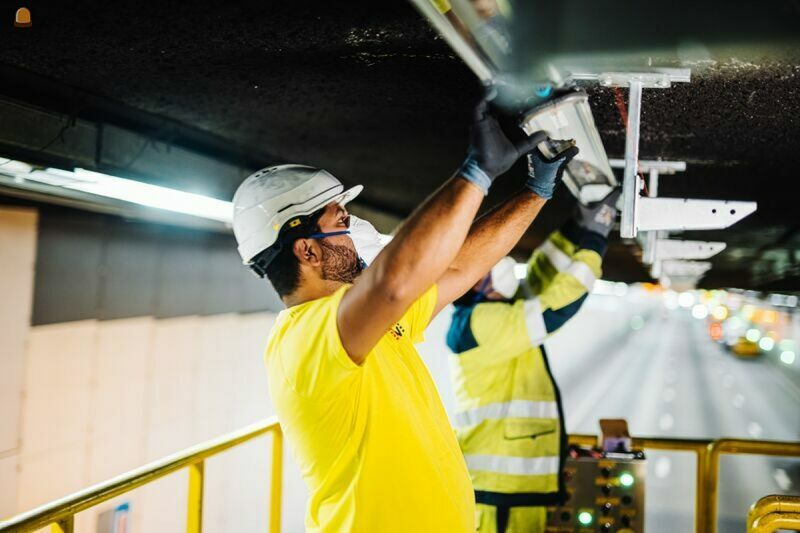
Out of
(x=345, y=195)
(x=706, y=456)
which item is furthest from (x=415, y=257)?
(x=706, y=456)

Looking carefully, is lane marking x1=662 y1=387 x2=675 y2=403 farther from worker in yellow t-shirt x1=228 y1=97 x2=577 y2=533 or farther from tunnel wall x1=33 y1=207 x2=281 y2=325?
worker in yellow t-shirt x1=228 y1=97 x2=577 y2=533

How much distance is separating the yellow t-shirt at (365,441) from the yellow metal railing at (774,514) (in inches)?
59.1

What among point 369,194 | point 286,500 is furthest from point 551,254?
point 286,500

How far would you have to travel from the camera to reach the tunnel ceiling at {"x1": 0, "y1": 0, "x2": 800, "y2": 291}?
100 inches

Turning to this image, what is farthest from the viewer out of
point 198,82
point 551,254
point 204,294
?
point 204,294

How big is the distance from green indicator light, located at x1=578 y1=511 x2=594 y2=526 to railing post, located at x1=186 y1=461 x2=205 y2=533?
2.44 m

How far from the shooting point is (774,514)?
301 cm

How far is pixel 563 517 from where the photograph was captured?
4520 millimetres

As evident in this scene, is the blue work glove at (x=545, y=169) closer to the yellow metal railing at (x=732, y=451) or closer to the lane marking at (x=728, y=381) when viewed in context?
the yellow metal railing at (x=732, y=451)

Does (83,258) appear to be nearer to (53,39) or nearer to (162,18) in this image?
(53,39)

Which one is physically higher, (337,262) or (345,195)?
(345,195)

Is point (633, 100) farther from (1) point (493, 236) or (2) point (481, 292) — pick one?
(2) point (481, 292)

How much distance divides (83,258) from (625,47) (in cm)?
585

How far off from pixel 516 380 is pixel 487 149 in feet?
7.32
